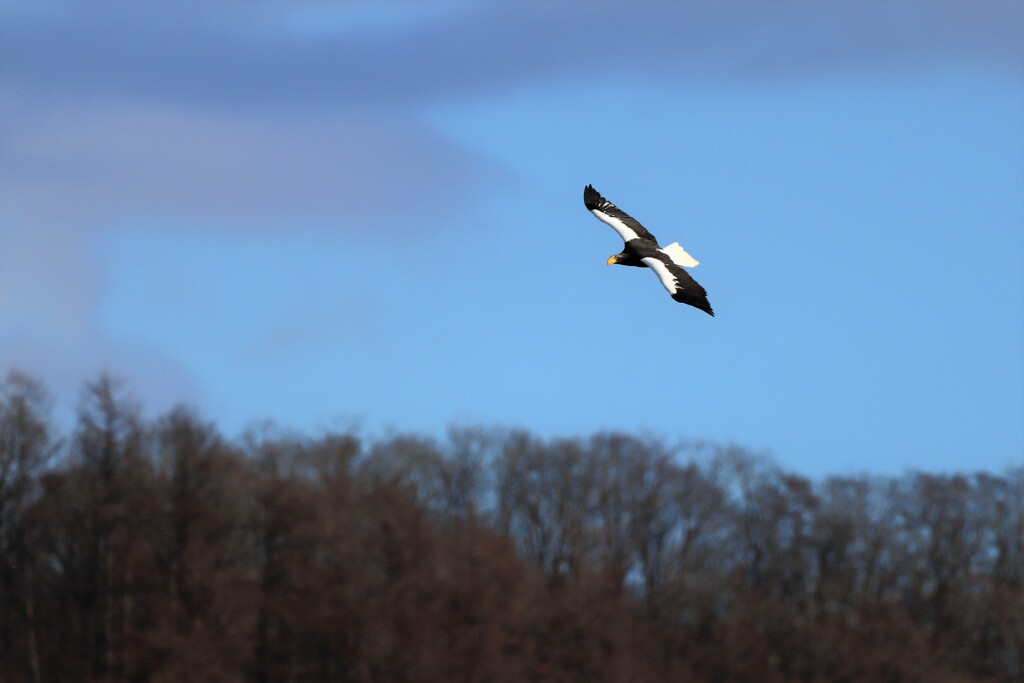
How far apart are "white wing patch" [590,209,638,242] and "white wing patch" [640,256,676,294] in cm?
263

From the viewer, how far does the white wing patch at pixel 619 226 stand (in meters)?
33.1

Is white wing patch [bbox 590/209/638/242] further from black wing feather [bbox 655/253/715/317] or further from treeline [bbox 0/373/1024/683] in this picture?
treeline [bbox 0/373/1024/683]

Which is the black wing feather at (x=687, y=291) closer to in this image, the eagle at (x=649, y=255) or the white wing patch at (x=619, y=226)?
the eagle at (x=649, y=255)

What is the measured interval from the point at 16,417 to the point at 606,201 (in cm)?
4056

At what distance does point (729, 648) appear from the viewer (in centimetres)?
7362

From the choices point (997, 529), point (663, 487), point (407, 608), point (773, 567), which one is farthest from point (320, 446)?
point (997, 529)

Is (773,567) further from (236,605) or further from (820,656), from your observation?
(236,605)

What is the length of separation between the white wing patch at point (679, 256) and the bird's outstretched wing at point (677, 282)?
0.09 m

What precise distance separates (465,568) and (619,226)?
40283 millimetres

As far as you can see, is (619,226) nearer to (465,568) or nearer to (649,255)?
(649,255)

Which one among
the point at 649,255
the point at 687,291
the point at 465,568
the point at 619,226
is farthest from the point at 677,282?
the point at 465,568

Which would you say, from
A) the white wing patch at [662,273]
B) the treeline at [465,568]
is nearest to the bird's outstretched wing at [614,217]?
the white wing patch at [662,273]

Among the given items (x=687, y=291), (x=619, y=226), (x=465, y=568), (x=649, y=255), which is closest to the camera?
(x=687, y=291)

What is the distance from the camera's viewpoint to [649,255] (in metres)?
30.0
